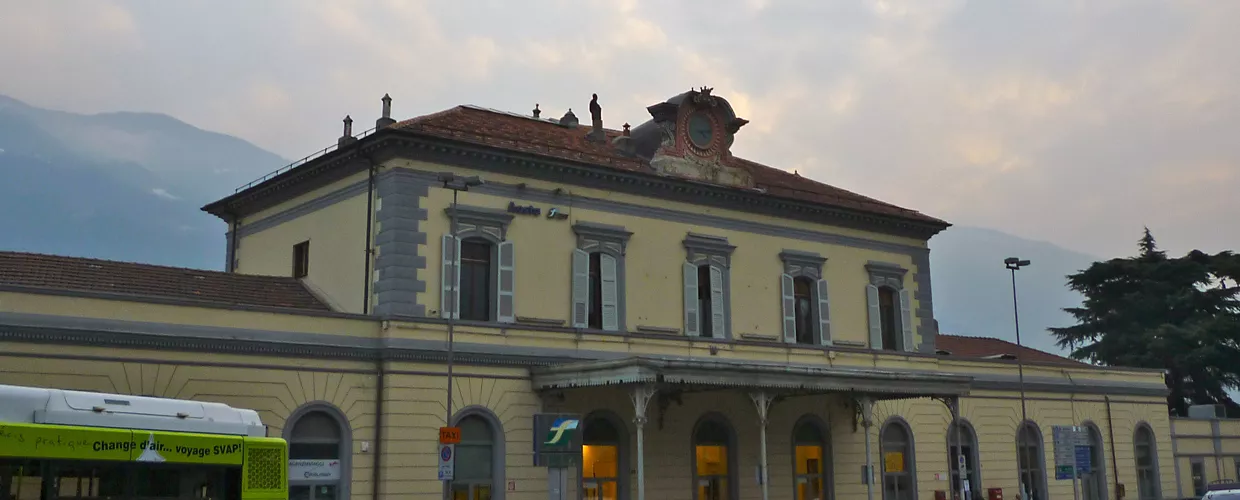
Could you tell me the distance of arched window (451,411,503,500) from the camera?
26.3 meters

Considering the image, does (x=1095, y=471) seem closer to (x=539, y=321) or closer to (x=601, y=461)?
(x=601, y=461)

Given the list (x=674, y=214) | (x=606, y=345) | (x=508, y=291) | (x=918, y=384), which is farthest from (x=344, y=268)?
(x=918, y=384)

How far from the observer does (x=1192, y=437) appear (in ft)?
147

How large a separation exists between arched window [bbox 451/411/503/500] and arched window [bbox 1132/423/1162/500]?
2636cm

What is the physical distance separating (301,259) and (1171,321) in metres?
47.7

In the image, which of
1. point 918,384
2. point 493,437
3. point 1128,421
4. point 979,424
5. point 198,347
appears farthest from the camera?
point 1128,421

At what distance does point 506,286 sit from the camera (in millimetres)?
27812

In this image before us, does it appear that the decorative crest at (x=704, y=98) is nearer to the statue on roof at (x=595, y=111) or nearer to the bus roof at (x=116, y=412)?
the statue on roof at (x=595, y=111)

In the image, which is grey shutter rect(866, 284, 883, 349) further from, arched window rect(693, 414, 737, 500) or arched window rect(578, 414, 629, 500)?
arched window rect(578, 414, 629, 500)

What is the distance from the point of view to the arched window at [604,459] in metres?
28.5

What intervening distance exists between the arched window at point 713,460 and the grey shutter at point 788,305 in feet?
12.1

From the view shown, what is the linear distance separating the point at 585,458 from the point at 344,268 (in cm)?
752

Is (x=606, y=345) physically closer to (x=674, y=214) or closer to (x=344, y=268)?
(x=674, y=214)

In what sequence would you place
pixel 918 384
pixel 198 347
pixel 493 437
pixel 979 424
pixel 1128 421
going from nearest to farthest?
pixel 198 347 < pixel 493 437 < pixel 918 384 < pixel 979 424 < pixel 1128 421
